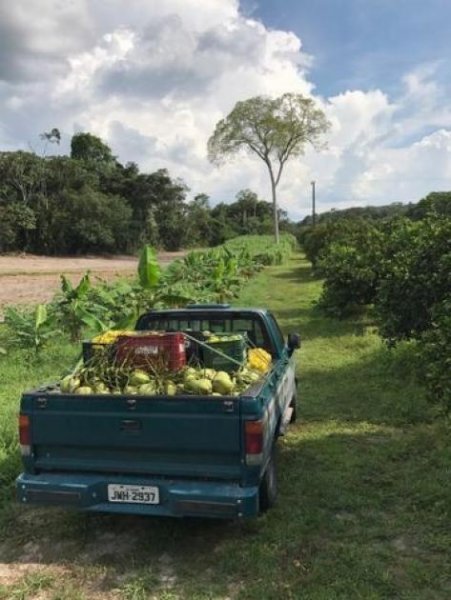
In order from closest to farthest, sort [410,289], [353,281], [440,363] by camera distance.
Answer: [440,363], [410,289], [353,281]

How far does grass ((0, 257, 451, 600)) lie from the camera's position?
13.3ft

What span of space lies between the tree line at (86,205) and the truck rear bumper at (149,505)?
53973 millimetres

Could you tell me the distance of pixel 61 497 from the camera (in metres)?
4.43

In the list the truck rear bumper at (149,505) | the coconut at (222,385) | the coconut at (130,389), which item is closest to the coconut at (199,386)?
the coconut at (222,385)

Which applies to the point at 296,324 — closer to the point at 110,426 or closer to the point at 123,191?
the point at 110,426

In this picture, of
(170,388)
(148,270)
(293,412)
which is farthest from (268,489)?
(148,270)

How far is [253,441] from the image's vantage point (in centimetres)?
422

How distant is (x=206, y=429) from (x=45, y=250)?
59.1m

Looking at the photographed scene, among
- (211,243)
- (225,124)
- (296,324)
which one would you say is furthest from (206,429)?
(211,243)

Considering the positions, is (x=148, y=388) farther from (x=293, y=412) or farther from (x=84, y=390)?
(x=293, y=412)

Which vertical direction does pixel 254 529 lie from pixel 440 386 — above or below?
below

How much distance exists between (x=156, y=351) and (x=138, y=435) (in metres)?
0.80

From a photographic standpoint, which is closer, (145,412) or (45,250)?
(145,412)

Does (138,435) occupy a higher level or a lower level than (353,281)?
lower
